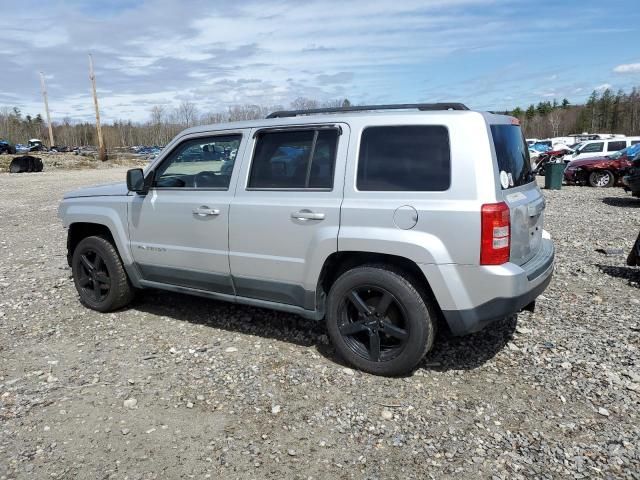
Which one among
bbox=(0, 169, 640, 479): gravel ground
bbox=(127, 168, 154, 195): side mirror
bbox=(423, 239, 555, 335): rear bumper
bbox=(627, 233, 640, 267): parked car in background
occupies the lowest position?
bbox=(0, 169, 640, 479): gravel ground

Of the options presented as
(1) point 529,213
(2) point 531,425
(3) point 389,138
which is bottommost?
(2) point 531,425

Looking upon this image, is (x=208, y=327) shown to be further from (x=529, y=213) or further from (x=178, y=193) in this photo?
(x=529, y=213)

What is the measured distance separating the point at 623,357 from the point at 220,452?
3303 millimetres

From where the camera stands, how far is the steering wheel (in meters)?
4.63

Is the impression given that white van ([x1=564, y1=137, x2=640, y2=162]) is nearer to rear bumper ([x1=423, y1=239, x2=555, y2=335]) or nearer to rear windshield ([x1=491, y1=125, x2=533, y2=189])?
rear windshield ([x1=491, y1=125, x2=533, y2=189])

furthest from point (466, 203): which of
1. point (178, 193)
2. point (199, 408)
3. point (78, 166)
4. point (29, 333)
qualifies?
point (78, 166)

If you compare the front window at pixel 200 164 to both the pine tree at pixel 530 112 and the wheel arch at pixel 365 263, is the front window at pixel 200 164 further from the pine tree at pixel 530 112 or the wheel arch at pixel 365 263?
the pine tree at pixel 530 112

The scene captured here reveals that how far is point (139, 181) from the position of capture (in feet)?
15.9

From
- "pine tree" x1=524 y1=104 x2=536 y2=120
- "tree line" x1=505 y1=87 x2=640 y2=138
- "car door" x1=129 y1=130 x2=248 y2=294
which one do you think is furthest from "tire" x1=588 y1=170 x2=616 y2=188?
"pine tree" x1=524 y1=104 x2=536 y2=120

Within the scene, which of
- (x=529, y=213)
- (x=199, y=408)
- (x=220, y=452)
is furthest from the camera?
(x=529, y=213)

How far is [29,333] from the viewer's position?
5.02m

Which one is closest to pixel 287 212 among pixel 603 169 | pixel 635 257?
pixel 635 257

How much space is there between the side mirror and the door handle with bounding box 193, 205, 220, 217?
0.70m

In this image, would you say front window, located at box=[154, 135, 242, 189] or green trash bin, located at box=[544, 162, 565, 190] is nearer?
front window, located at box=[154, 135, 242, 189]
